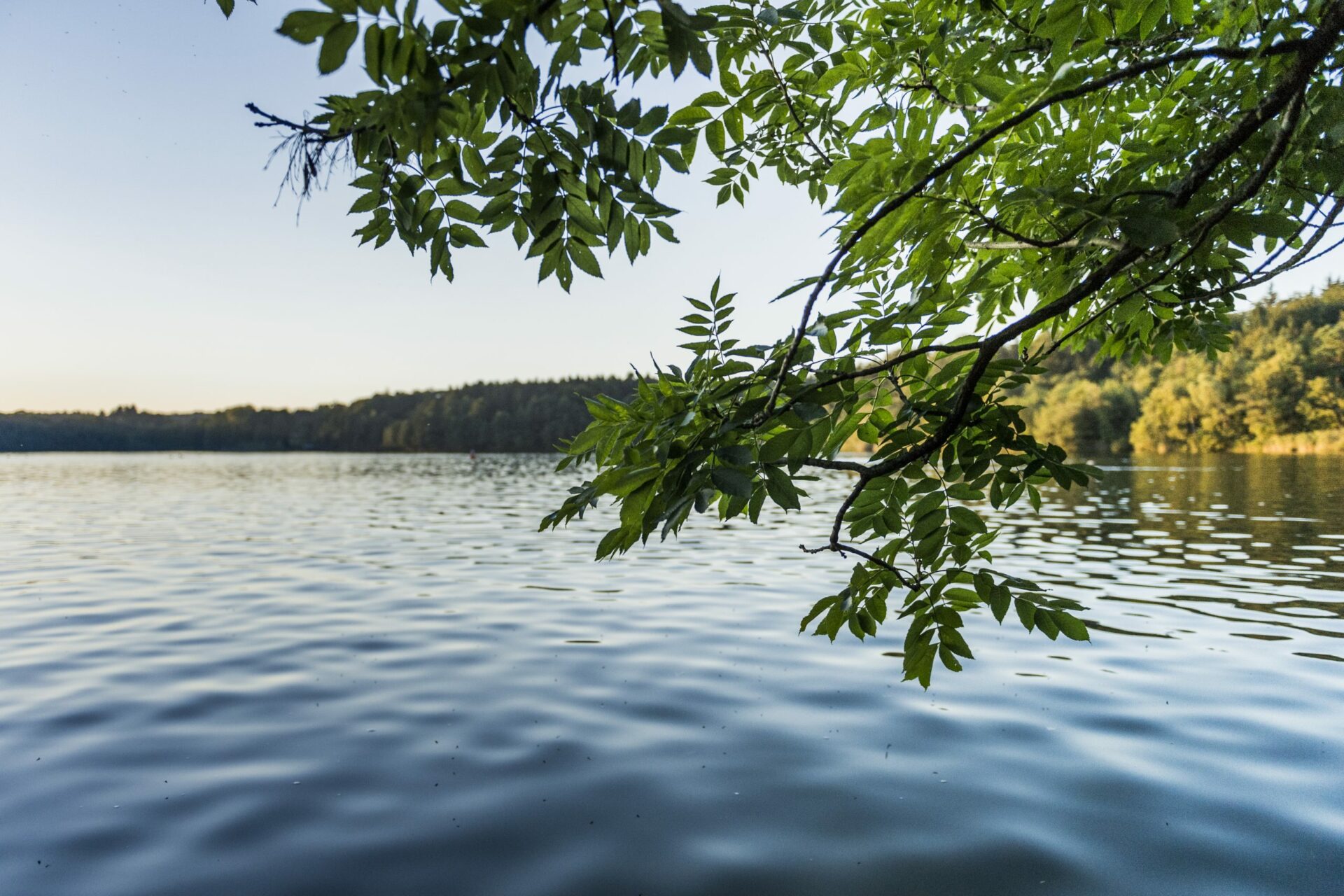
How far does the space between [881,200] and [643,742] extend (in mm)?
5452

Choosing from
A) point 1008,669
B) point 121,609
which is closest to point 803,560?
point 1008,669

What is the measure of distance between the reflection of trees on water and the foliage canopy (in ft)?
29.2

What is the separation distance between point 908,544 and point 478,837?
11.7 feet

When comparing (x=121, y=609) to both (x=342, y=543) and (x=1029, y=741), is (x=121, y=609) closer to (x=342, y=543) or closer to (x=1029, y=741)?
(x=342, y=543)

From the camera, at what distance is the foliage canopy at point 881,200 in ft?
6.60

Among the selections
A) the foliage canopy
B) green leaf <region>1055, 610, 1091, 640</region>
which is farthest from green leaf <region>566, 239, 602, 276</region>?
green leaf <region>1055, 610, 1091, 640</region>

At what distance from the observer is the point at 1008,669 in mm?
8781

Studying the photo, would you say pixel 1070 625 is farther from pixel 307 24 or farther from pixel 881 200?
pixel 307 24

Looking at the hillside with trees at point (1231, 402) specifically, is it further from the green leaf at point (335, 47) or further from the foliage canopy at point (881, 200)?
the green leaf at point (335, 47)

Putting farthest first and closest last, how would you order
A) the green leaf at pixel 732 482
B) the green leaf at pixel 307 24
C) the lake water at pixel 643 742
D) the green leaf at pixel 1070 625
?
the lake water at pixel 643 742, the green leaf at pixel 1070 625, the green leaf at pixel 732 482, the green leaf at pixel 307 24

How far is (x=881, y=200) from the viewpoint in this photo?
244 centimetres

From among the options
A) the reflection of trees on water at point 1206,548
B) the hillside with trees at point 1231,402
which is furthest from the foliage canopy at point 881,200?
the hillside with trees at point 1231,402

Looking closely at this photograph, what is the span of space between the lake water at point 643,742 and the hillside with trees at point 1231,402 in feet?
256

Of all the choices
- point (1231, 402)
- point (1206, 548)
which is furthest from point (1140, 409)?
point (1206, 548)
